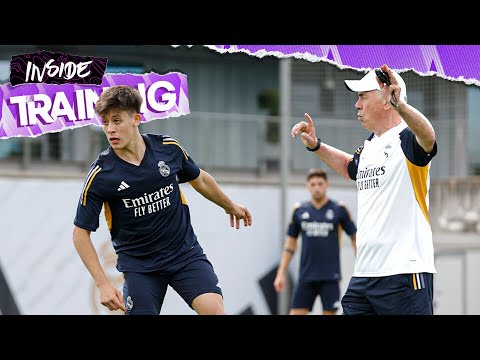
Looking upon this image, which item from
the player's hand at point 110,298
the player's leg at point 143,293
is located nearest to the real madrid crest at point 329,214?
the player's leg at point 143,293

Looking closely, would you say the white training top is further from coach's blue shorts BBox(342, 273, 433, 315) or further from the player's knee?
the player's knee

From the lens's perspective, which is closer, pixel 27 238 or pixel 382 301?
pixel 382 301

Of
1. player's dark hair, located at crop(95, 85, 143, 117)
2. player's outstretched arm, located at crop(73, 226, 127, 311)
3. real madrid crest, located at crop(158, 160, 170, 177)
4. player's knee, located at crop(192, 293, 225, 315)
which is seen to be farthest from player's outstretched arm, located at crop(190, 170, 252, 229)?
player's outstretched arm, located at crop(73, 226, 127, 311)

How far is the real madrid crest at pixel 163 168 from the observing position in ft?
21.9

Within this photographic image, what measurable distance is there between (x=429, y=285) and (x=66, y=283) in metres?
7.65

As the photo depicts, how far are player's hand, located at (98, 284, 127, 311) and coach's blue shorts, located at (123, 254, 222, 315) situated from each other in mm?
280

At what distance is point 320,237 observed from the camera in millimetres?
11969

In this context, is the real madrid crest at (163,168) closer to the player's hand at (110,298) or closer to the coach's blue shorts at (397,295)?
the player's hand at (110,298)

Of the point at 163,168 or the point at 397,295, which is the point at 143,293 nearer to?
the point at 163,168

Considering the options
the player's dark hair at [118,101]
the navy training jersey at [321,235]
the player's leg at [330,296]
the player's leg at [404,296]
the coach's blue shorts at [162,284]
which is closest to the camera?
the player's leg at [404,296]

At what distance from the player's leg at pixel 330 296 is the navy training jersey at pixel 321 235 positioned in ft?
0.30

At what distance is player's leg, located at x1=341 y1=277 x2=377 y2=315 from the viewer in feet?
20.5
